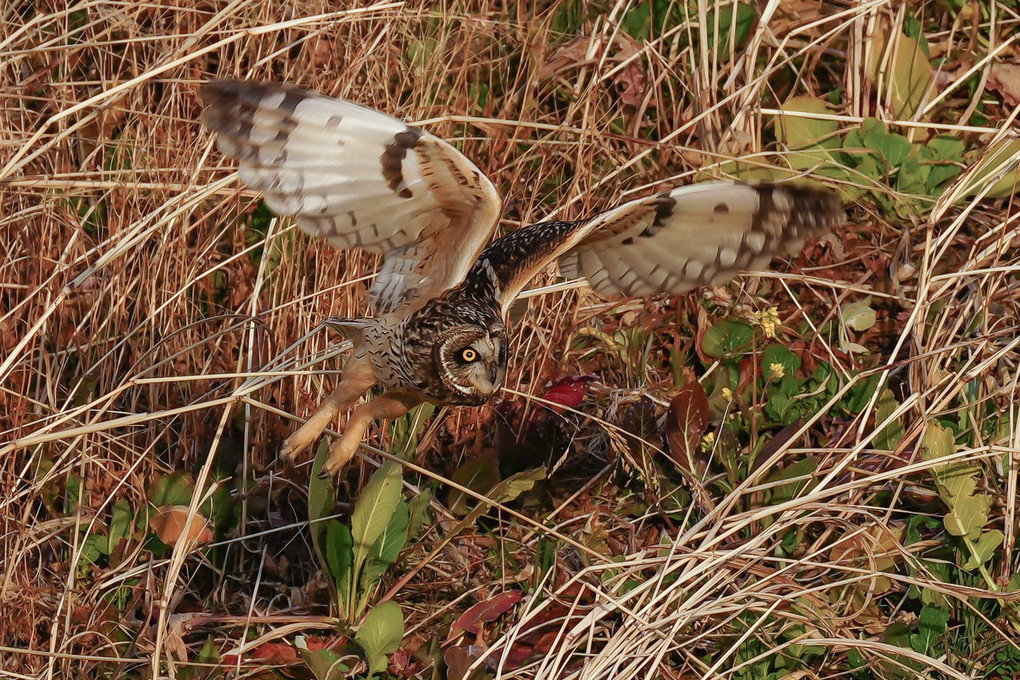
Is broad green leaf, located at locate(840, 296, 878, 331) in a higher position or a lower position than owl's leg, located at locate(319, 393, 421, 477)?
lower

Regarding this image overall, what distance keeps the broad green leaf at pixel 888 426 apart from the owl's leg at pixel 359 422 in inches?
50.1

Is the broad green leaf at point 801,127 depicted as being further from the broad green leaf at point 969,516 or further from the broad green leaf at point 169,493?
the broad green leaf at point 169,493

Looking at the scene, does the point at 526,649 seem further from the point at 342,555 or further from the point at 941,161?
the point at 941,161

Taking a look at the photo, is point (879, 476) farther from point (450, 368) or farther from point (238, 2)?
point (238, 2)

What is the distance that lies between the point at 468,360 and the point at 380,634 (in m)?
0.68

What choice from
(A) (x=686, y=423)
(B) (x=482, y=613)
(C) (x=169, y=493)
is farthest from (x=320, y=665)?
(A) (x=686, y=423)

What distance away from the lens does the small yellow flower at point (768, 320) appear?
3340mm

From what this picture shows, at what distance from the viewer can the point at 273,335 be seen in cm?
321

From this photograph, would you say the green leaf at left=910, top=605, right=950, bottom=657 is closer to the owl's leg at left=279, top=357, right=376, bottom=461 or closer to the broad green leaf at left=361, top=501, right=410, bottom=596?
the broad green leaf at left=361, top=501, right=410, bottom=596

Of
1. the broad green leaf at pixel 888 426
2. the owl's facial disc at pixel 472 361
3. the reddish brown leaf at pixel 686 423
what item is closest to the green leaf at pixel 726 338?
the reddish brown leaf at pixel 686 423

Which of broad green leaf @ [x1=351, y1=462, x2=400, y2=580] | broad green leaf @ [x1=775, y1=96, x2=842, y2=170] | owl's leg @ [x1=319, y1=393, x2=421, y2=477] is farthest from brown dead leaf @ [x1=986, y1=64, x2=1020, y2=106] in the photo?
broad green leaf @ [x1=351, y1=462, x2=400, y2=580]

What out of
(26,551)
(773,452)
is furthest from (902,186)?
(26,551)

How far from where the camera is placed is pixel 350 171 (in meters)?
2.50

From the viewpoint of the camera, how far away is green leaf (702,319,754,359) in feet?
11.5
